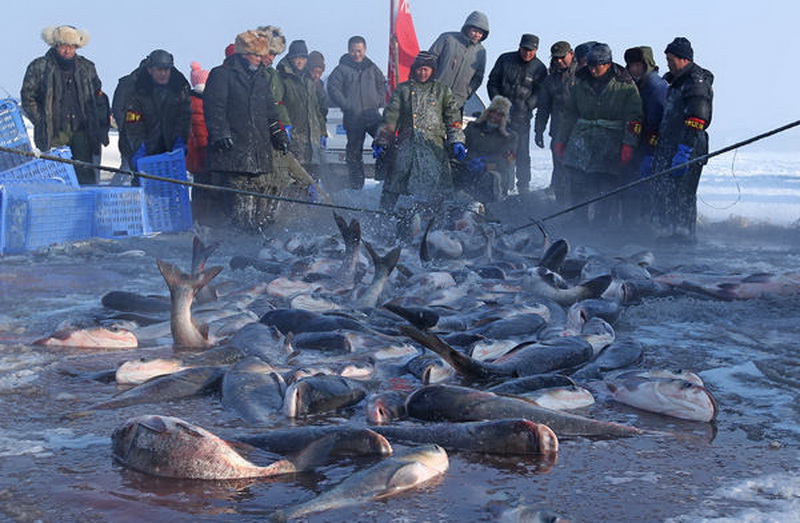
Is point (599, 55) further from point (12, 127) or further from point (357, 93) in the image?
point (12, 127)

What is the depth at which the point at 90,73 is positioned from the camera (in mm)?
12133

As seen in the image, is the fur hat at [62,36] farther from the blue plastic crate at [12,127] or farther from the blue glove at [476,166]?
the blue glove at [476,166]

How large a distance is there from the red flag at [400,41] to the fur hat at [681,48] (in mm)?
6199

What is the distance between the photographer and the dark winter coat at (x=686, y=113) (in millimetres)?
11219

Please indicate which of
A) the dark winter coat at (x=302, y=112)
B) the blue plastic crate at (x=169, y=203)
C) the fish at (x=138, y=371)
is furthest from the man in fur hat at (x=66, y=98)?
the fish at (x=138, y=371)

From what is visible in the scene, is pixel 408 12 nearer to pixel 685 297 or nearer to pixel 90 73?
pixel 90 73

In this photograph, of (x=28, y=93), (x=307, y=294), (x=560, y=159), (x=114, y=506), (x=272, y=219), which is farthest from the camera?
(x=560, y=159)

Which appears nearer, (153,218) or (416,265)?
(416,265)

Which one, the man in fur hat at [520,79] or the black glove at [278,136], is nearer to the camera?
the black glove at [278,136]

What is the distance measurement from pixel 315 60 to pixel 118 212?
217 inches

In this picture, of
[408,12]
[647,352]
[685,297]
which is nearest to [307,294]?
[647,352]

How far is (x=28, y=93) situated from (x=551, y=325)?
8.18 meters

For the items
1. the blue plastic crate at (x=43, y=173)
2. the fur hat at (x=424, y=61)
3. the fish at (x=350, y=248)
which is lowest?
the fish at (x=350, y=248)

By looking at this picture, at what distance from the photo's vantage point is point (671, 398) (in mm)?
4523
